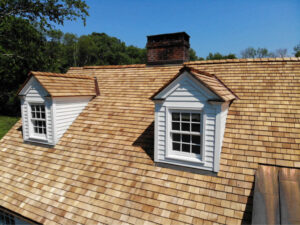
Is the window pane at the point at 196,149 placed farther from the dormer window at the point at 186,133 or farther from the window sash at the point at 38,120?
the window sash at the point at 38,120

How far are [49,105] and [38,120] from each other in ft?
3.29

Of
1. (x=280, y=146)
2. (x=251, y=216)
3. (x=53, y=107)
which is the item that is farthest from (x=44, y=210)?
(x=280, y=146)

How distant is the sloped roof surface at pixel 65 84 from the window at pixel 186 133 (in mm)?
4649

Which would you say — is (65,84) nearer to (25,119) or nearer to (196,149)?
(25,119)

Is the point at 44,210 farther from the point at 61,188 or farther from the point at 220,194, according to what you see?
the point at 220,194

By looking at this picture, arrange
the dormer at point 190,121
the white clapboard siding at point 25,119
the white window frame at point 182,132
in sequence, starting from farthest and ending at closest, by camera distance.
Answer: the white clapboard siding at point 25,119 < the white window frame at point 182,132 < the dormer at point 190,121

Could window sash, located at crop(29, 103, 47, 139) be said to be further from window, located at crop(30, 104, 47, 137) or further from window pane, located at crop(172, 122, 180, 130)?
window pane, located at crop(172, 122, 180, 130)

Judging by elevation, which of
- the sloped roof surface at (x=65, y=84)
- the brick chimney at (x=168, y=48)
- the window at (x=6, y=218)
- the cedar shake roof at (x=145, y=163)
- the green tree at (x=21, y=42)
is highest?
the green tree at (x=21, y=42)

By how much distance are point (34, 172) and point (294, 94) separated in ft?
28.6

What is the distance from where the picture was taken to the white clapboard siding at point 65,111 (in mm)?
7734

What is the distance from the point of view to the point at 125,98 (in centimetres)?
864

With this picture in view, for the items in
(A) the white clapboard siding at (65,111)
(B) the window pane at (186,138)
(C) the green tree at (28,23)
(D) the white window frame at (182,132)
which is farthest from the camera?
(C) the green tree at (28,23)

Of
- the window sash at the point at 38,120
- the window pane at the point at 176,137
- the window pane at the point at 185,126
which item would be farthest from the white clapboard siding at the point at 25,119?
the window pane at the point at 185,126

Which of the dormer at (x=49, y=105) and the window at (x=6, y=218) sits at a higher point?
the dormer at (x=49, y=105)
